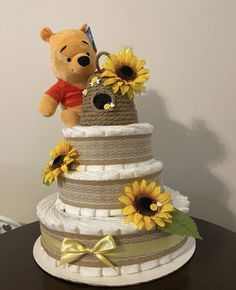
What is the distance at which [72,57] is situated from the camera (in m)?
0.77

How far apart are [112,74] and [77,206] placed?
286 millimetres

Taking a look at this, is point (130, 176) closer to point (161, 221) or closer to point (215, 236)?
point (161, 221)

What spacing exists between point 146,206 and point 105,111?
0.21 meters

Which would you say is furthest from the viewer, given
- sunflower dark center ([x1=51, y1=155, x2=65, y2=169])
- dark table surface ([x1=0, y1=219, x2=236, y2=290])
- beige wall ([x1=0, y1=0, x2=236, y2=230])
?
beige wall ([x1=0, y1=0, x2=236, y2=230])

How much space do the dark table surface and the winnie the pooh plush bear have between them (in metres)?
0.33

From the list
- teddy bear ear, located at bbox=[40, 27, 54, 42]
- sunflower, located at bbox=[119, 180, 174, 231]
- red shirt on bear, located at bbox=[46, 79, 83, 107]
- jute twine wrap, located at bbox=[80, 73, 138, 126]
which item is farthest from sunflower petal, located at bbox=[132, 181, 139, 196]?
teddy bear ear, located at bbox=[40, 27, 54, 42]

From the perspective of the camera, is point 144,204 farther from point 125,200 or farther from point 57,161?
point 57,161

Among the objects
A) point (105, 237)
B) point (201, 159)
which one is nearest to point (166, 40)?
point (201, 159)

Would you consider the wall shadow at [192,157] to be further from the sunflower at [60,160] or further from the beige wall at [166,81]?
the sunflower at [60,160]

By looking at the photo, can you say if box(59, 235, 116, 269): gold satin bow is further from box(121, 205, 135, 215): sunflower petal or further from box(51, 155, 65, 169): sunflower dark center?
box(51, 155, 65, 169): sunflower dark center

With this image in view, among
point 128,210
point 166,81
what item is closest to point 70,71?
point 128,210

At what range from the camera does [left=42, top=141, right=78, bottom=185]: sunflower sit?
2.38 feet


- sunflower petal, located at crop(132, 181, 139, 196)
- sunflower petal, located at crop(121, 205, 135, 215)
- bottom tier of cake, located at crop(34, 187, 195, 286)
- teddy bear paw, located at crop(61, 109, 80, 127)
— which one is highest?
teddy bear paw, located at crop(61, 109, 80, 127)

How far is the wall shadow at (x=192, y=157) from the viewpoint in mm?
1138
